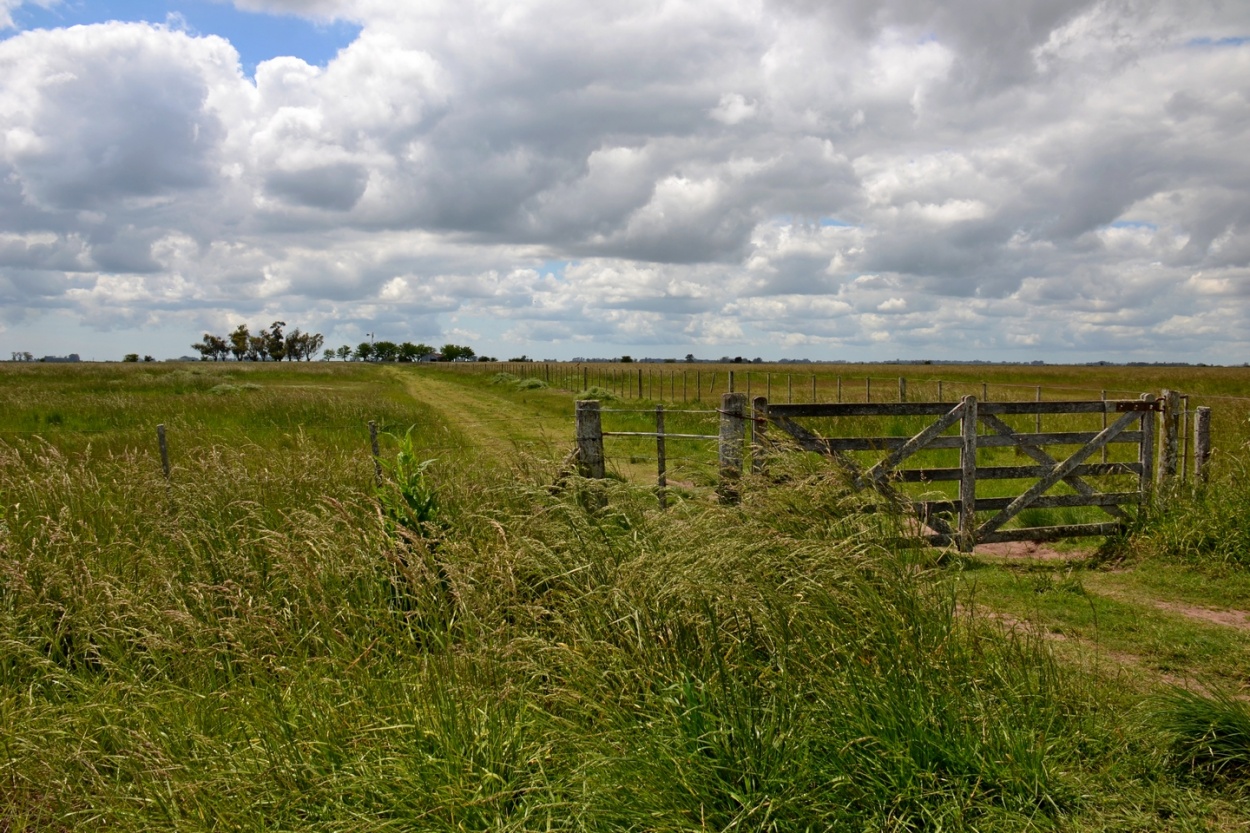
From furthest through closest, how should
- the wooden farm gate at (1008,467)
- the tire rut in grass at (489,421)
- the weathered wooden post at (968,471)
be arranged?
the tire rut in grass at (489,421), the weathered wooden post at (968,471), the wooden farm gate at (1008,467)

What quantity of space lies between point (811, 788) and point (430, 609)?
7.34 feet

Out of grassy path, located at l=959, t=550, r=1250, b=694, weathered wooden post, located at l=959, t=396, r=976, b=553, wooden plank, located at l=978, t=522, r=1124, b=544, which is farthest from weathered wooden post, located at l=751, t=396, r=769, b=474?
wooden plank, located at l=978, t=522, r=1124, b=544

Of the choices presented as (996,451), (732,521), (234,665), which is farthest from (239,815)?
(996,451)

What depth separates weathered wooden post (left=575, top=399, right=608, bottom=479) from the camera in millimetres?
7898

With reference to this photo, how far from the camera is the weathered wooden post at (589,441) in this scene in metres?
7.90

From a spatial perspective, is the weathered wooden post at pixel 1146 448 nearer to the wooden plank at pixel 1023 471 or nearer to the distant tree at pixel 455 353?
the wooden plank at pixel 1023 471

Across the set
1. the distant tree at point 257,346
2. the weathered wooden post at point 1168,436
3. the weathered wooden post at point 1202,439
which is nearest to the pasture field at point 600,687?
the weathered wooden post at point 1168,436

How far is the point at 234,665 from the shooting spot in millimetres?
5379

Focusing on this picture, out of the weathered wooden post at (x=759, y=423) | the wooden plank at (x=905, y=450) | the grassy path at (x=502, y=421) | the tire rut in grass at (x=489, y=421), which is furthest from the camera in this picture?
the tire rut in grass at (x=489, y=421)

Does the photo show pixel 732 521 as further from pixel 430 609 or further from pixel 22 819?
pixel 22 819

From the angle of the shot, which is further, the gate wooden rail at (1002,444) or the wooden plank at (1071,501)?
the wooden plank at (1071,501)

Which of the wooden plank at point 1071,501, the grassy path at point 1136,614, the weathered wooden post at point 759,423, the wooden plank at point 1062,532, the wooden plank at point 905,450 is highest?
the weathered wooden post at point 759,423

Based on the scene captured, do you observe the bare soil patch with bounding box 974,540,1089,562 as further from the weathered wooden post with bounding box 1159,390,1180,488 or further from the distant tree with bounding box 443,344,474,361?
the distant tree with bounding box 443,344,474,361

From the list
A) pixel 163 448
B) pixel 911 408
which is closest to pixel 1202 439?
pixel 911 408
